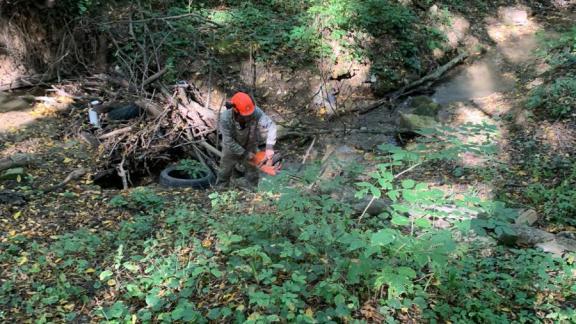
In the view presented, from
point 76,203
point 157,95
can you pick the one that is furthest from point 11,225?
point 157,95

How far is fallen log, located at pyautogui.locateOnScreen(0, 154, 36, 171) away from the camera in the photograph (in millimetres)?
6090

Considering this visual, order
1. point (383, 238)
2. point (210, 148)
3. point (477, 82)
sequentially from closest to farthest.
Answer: point (383, 238)
point (210, 148)
point (477, 82)

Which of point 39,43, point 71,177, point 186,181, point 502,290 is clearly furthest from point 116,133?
point 502,290

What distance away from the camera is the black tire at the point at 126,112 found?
8.01m

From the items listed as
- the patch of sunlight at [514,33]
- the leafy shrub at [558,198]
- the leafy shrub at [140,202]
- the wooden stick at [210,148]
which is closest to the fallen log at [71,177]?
the leafy shrub at [140,202]

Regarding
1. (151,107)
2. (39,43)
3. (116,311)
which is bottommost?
(151,107)

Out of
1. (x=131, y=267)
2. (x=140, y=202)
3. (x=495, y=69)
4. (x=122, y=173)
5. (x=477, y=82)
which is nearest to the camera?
(x=131, y=267)

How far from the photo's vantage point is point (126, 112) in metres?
8.05

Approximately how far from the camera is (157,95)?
8.44 m

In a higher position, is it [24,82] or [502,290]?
[24,82]

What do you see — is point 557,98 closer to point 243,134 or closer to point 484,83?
point 484,83

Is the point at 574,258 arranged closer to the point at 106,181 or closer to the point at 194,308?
the point at 194,308

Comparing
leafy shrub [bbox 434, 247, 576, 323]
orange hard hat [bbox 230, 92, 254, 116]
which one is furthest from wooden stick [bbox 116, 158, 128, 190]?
leafy shrub [bbox 434, 247, 576, 323]

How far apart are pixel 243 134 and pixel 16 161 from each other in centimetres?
311
